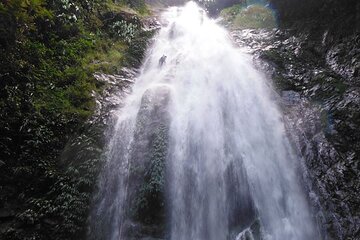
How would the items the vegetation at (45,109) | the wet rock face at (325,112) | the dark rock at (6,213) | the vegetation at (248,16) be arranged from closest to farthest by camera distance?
the dark rock at (6,213) < the vegetation at (45,109) < the wet rock face at (325,112) < the vegetation at (248,16)

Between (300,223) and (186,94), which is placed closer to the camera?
(300,223)

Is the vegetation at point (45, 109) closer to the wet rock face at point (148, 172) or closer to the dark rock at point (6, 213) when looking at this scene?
the dark rock at point (6, 213)

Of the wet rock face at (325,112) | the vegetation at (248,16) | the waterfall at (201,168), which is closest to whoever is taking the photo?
the waterfall at (201,168)

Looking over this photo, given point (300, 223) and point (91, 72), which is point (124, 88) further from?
point (300, 223)

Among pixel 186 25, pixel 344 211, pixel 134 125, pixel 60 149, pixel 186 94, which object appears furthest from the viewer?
pixel 186 25

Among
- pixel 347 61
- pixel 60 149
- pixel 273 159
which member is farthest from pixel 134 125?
pixel 347 61

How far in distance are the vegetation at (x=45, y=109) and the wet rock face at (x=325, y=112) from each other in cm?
540

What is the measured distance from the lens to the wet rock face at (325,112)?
734cm

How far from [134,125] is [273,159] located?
3.91 m

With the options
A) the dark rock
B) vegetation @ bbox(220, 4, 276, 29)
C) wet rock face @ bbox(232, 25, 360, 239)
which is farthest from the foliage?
vegetation @ bbox(220, 4, 276, 29)

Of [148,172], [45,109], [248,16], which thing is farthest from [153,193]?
[248,16]

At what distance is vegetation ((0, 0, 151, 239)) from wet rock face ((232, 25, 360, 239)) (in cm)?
540

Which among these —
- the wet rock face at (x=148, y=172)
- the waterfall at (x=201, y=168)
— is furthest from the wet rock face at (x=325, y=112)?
the wet rock face at (x=148, y=172)

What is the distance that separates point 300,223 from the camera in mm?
7309
